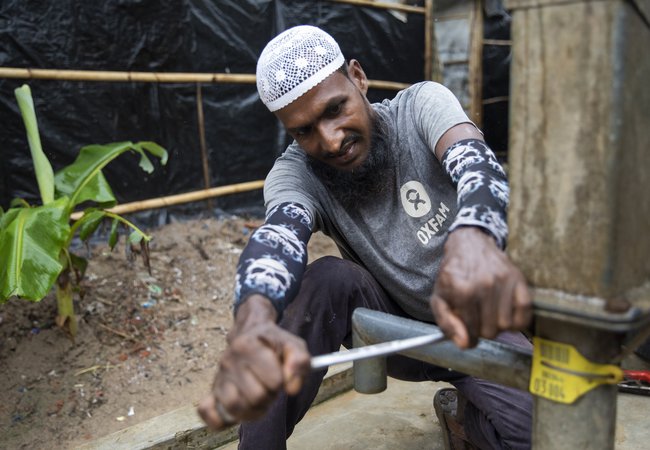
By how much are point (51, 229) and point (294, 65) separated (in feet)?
4.22

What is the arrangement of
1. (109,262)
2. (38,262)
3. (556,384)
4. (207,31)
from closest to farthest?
(556,384), (38,262), (109,262), (207,31)

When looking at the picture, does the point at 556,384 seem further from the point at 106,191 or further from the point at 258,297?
the point at 106,191

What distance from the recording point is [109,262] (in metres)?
3.86

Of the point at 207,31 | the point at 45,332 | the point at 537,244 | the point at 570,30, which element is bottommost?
the point at 45,332

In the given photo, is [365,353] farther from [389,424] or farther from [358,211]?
[389,424]

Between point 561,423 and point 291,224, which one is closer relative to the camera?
point 561,423

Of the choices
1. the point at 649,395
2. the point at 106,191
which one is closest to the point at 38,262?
the point at 106,191

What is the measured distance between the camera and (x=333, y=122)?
1.93 m

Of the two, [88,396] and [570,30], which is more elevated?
[570,30]

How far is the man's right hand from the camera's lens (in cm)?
89

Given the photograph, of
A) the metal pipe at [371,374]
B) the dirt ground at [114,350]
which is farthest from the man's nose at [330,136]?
the dirt ground at [114,350]

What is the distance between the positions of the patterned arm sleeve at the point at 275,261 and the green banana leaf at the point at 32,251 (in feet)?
3.76

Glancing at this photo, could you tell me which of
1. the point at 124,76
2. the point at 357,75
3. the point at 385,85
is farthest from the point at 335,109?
the point at 385,85

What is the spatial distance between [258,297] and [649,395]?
2177 mm
